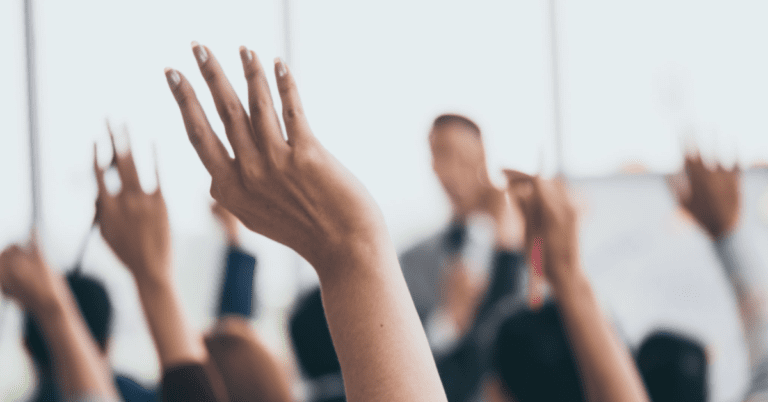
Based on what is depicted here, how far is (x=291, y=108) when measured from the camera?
268 mm

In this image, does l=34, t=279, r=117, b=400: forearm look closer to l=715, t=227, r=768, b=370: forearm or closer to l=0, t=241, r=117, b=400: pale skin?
l=0, t=241, r=117, b=400: pale skin

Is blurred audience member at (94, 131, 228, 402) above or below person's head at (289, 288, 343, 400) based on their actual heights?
above

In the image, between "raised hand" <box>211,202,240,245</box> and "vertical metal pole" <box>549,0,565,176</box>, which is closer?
"raised hand" <box>211,202,240,245</box>

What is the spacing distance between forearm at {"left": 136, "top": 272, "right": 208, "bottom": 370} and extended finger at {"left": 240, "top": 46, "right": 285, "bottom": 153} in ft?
2.04

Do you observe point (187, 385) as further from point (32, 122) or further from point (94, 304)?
point (32, 122)

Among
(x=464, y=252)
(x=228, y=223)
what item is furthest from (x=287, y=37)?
(x=464, y=252)

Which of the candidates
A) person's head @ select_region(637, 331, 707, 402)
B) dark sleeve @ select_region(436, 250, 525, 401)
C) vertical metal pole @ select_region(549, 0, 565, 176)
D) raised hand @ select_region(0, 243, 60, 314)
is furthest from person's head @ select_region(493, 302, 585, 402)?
raised hand @ select_region(0, 243, 60, 314)

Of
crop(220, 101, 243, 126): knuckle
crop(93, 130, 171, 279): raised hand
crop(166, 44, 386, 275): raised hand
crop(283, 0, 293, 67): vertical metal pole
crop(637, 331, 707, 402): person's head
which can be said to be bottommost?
crop(637, 331, 707, 402): person's head

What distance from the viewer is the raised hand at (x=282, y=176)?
254 millimetres

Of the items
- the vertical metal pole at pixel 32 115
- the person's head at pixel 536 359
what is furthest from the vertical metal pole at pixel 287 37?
the person's head at pixel 536 359

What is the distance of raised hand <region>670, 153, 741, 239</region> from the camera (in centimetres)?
95

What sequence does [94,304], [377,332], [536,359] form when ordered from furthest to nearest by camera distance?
[536,359] → [94,304] → [377,332]

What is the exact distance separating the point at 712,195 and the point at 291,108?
3.28 ft

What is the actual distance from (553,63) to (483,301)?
0.69 m
